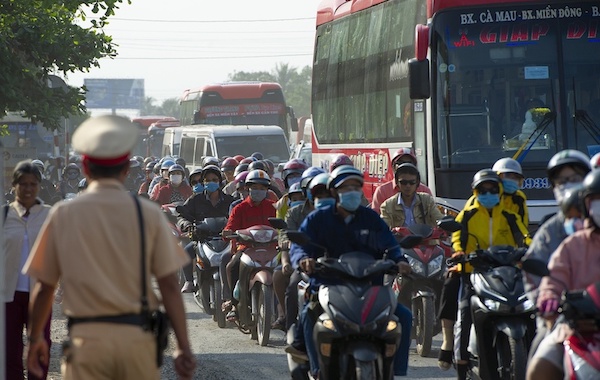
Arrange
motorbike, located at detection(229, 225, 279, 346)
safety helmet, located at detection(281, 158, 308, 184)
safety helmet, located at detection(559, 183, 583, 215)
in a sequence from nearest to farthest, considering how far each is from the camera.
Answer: safety helmet, located at detection(559, 183, 583, 215) → motorbike, located at detection(229, 225, 279, 346) → safety helmet, located at detection(281, 158, 308, 184)

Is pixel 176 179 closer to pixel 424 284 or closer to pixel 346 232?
pixel 424 284

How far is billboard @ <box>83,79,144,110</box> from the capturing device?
149 metres

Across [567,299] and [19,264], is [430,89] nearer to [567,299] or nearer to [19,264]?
[19,264]

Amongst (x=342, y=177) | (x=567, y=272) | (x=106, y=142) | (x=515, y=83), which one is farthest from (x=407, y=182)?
(x=106, y=142)

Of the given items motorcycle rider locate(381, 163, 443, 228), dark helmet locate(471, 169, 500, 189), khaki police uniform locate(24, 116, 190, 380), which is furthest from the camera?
motorcycle rider locate(381, 163, 443, 228)

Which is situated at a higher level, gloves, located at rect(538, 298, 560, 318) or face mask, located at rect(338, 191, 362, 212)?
face mask, located at rect(338, 191, 362, 212)

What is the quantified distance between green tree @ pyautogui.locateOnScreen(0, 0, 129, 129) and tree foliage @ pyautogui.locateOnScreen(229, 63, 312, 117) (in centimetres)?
12291

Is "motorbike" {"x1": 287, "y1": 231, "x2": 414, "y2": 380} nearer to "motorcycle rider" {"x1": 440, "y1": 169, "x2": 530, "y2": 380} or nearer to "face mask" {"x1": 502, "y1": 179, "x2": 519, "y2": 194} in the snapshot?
"motorcycle rider" {"x1": 440, "y1": 169, "x2": 530, "y2": 380}

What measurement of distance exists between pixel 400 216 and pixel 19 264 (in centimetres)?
426

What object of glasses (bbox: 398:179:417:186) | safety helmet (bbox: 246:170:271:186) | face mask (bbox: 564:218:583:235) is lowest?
face mask (bbox: 564:218:583:235)

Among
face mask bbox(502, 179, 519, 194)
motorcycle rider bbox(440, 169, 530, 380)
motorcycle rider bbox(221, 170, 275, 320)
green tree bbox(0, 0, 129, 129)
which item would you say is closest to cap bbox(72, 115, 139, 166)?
motorcycle rider bbox(440, 169, 530, 380)

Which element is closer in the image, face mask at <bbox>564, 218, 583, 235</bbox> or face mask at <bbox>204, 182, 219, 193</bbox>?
face mask at <bbox>564, 218, 583, 235</bbox>

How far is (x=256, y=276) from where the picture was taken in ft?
41.6

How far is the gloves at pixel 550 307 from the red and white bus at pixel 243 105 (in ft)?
107
